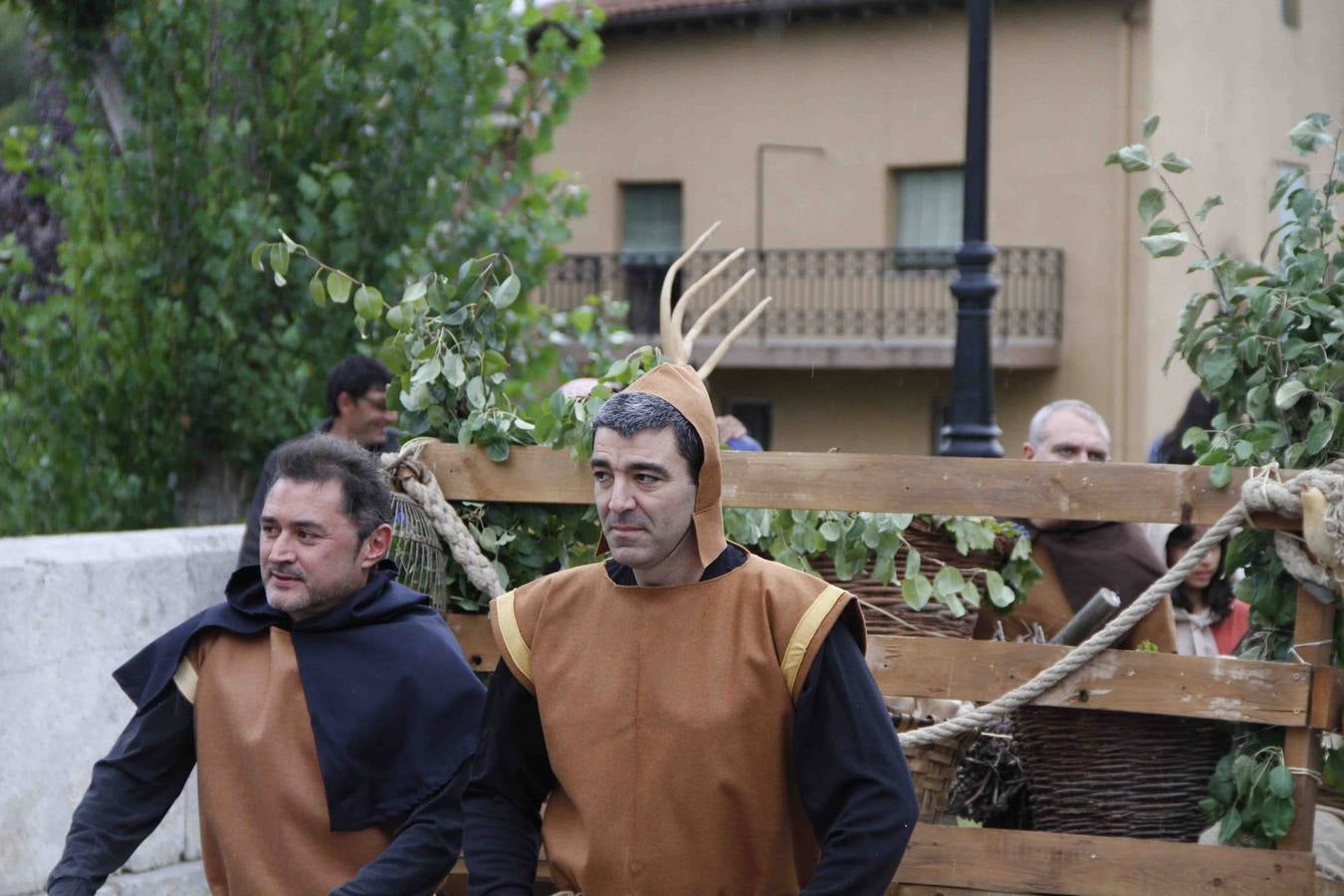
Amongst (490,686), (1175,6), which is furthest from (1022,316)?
(490,686)

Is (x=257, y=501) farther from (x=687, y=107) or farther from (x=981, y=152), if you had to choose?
(x=687, y=107)

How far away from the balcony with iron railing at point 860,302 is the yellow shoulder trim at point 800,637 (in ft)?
62.6

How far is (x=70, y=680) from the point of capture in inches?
204

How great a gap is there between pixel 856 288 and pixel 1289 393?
1958 cm

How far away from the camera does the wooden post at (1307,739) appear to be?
4.05m

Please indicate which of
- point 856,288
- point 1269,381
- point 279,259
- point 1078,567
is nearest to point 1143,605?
point 1269,381

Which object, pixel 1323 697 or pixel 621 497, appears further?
pixel 1323 697

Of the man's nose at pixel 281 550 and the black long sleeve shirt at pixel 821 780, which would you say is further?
the man's nose at pixel 281 550

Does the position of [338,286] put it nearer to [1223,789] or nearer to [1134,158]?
[1134,158]

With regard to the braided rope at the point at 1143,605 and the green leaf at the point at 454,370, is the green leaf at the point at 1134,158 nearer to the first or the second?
the braided rope at the point at 1143,605

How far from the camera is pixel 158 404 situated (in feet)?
26.9

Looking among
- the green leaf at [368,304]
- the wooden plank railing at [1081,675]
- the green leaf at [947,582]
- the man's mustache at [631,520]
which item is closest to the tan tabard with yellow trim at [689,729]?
the man's mustache at [631,520]

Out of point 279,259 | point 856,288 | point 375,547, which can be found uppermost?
point 856,288

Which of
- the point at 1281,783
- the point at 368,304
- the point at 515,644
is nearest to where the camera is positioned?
the point at 515,644
